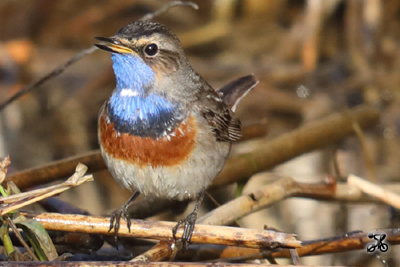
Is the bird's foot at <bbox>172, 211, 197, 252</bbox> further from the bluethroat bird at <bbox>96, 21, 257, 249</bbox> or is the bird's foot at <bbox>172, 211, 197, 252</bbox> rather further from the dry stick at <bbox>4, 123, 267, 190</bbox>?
the dry stick at <bbox>4, 123, 267, 190</bbox>

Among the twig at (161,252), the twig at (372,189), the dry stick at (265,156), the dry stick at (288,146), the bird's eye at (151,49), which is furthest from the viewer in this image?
the dry stick at (288,146)

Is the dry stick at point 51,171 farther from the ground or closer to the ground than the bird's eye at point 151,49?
closer to the ground

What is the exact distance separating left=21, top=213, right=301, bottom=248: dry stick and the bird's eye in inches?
49.6

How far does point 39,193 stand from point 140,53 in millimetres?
1349

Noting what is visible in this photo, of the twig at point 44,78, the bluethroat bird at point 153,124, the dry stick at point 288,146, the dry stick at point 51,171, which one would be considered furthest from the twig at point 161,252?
the twig at point 44,78

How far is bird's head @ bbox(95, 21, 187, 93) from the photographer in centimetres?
416

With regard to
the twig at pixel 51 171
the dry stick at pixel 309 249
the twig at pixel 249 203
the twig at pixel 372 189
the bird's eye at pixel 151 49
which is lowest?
the dry stick at pixel 309 249

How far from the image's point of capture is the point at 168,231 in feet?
11.8

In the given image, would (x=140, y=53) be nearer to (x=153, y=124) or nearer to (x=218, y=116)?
(x=153, y=124)

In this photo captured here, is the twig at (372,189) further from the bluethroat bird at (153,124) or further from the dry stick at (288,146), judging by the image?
the dry stick at (288,146)

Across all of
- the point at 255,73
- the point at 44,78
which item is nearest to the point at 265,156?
the point at 44,78

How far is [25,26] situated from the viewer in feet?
28.0

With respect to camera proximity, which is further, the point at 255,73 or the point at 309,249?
the point at 255,73

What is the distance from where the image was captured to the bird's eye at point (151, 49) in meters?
4.29
